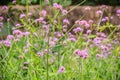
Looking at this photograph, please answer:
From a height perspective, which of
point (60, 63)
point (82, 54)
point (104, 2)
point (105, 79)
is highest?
point (82, 54)

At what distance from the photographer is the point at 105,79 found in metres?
2.59

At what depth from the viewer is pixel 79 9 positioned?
4871 millimetres

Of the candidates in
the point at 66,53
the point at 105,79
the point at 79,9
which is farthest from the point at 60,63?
the point at 79,9

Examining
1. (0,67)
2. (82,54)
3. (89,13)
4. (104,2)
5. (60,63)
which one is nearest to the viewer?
(82,54)

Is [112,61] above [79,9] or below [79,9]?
above

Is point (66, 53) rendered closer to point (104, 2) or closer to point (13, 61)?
point (13, 61)

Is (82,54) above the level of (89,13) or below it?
above

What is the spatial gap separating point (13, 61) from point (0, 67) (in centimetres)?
59

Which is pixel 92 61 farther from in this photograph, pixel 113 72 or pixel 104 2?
pixel 104 2

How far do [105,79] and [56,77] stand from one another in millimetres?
401

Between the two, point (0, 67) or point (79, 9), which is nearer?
point (0, 67)

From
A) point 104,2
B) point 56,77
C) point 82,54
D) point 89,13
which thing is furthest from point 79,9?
point 82,54

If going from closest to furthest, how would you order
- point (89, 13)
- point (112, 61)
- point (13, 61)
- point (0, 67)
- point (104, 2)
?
1. point (0, 67)
2. point (112, 61)
3. point (13, 61)
4. point (89, 13)
5. point (104, 2)

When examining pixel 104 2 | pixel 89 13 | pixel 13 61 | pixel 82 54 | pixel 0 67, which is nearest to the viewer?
pixel 82 54
